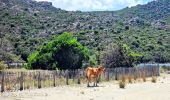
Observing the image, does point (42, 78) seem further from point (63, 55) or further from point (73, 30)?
point (73, 30)

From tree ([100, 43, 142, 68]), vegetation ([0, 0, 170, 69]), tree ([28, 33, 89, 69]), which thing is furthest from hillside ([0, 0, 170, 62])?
tree ([100, 43, 142, 68])

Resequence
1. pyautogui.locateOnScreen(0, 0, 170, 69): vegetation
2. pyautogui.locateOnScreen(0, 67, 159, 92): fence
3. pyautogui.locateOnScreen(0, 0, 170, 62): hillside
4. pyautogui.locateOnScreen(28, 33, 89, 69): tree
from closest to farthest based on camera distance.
A: pyautogui.locateOnScreen(0, 67, 159, 92): fence, pyautogui.locateOnScreen(28, 33, 89, 69): tree, pyautogui.locateOnScreen(0, 0, 170, 69): vegetation, pyautogui.locateOnScreen(0, 0, 170, 62): hillside

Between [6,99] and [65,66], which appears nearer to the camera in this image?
[6,99]

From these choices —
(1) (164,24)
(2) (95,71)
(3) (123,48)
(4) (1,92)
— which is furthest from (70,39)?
(1) (164,24)

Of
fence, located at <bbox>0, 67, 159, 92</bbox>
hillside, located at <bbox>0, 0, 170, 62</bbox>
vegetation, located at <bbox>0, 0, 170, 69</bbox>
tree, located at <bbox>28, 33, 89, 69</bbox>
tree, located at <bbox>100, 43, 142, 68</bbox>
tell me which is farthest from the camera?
hillside, located at <bbox>0, 0, 170, 62</bbox>

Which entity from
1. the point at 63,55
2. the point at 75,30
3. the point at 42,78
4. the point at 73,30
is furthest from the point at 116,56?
the point at 73,30

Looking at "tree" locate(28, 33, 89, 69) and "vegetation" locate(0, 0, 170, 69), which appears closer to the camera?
"tree" locate(28, 33, 89, 69)

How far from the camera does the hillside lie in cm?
7988

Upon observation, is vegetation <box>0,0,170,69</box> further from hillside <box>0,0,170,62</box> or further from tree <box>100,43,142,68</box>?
tree <box>100,43,142,68</box>

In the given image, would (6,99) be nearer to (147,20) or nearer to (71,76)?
(71,76)

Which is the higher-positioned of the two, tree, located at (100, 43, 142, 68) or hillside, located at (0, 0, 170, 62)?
hillside, located at (0, 0, 170, 62)

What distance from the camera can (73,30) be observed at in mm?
96875

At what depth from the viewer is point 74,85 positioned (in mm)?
36844

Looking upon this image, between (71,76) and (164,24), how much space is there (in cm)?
7901
